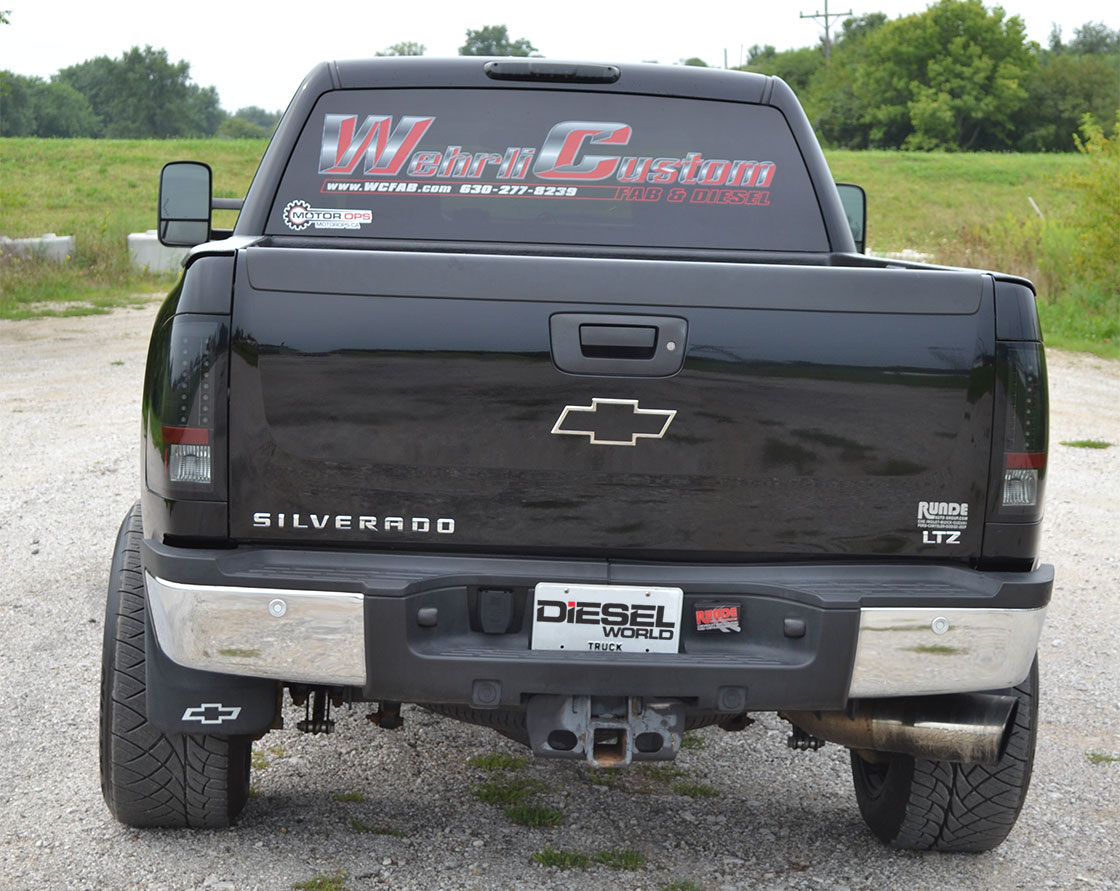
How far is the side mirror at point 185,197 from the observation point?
462 cm

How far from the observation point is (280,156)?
12.6ft

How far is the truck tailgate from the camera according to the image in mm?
2566

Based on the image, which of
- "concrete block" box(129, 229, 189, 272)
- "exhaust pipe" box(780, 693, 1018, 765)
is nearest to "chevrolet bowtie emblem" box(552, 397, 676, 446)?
"exhaust pipe" box(780, 693, 1018, 765)

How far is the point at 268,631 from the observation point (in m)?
2.57

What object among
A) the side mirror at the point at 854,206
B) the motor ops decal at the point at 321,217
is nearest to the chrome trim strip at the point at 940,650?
the motor ops decal at the point at 321,217

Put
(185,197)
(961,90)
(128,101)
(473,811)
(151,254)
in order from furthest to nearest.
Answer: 1. (128,101)
2. (961,90)
3. (151,254)
4. (185,197)
5. (473,811)

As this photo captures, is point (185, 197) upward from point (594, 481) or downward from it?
upward

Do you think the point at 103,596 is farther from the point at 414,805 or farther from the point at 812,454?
the point at 812,454

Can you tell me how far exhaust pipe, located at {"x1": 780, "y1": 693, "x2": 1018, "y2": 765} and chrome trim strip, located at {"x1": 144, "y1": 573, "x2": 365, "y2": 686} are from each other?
1169mm

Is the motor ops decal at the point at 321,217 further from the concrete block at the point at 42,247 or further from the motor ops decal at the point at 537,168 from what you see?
the concrete block at the point at 42,247

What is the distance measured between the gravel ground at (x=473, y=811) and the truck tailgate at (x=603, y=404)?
42.9 inches

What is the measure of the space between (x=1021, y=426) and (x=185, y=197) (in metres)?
3.22

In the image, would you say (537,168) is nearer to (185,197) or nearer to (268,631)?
(185,197)

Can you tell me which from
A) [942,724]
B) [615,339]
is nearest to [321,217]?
[615,339]
